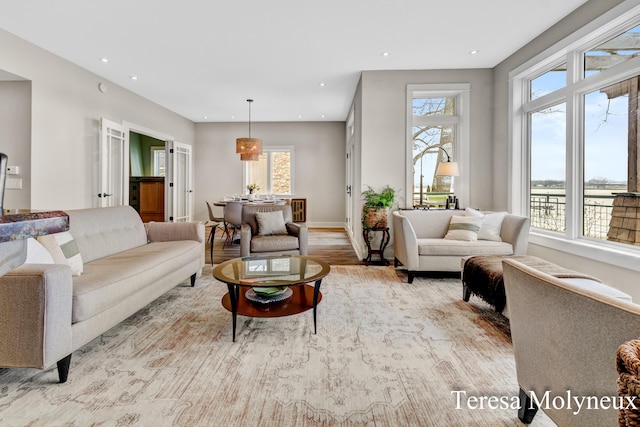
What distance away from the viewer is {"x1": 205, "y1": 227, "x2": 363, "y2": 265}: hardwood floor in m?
4.80

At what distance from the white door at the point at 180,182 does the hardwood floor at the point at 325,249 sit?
107 centimetres

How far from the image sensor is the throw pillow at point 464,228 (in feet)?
12.4

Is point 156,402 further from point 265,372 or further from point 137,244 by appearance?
point 137,244

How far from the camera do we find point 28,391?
1.66m

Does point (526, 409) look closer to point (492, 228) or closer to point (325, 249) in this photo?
point (492, 228)

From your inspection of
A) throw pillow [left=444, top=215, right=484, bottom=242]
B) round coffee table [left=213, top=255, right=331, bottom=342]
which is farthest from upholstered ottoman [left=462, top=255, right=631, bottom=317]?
round coffee table [left=213, top=255, right=331, bottom=342]

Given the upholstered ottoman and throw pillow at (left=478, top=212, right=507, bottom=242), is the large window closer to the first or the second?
throw pillow at (left=478, top=212, right=507, bottom=242)

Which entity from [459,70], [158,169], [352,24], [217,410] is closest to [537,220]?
→ [459,70]

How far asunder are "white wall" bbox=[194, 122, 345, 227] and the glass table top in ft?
18.1

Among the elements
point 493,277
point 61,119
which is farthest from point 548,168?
point 61,119

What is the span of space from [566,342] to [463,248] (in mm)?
2615

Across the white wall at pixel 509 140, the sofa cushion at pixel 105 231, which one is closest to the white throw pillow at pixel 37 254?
the sofa cushion at pixel 105 231

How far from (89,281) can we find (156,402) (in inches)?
35.3

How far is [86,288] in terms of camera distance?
1.89m
